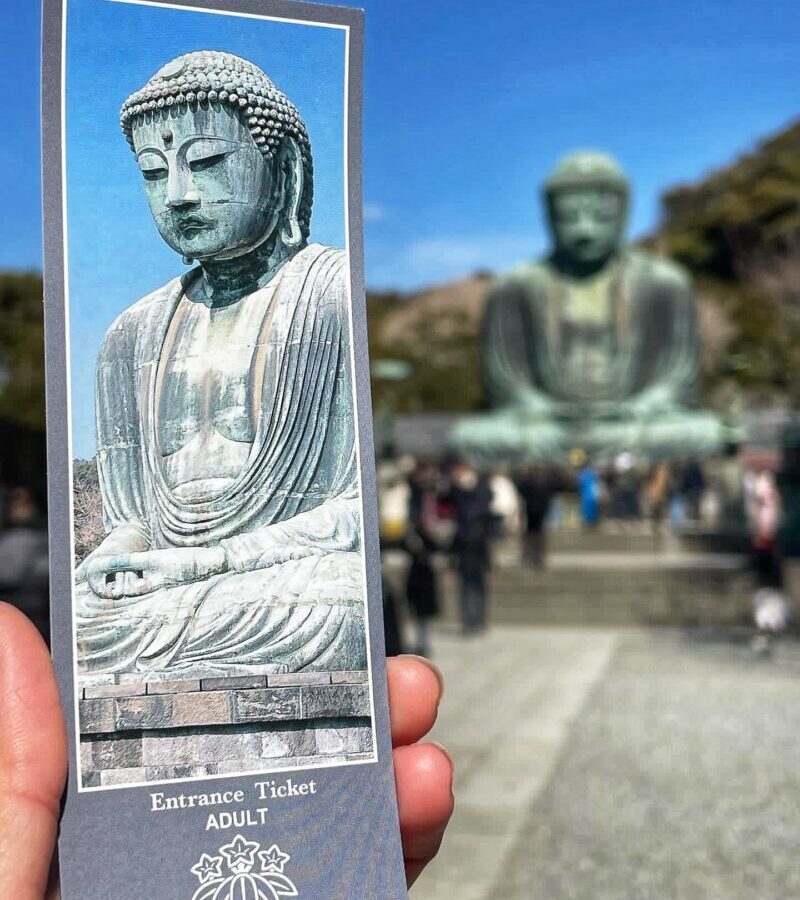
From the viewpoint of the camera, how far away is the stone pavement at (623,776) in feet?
14.1

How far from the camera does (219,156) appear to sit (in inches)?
54.1

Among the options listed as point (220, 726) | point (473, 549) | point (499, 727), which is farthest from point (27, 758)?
point (473, 549)

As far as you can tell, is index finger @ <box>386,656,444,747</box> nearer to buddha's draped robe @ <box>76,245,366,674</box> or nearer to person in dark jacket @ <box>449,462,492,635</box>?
buddha's draped robe @ <box>76,245,366,674</box>

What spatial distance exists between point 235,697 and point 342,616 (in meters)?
0.15

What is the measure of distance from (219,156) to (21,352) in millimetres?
12450

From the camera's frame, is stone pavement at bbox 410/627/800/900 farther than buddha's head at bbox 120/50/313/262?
Yes

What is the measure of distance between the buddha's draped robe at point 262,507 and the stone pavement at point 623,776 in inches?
120

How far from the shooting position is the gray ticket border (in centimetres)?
120

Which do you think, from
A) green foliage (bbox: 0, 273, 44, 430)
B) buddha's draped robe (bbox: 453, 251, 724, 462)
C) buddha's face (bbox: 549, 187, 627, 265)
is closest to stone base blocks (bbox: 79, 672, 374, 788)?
green foliage (bbox: 0, 273, 44, 430)

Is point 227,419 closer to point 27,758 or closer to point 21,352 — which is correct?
point 27,758

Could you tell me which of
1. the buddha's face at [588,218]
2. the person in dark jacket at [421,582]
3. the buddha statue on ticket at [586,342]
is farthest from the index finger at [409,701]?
the buddha's face at [588,218]

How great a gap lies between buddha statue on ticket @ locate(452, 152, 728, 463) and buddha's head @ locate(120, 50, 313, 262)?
1668cm

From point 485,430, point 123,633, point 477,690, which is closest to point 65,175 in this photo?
point 123,633

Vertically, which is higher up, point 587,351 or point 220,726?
point 587,351
